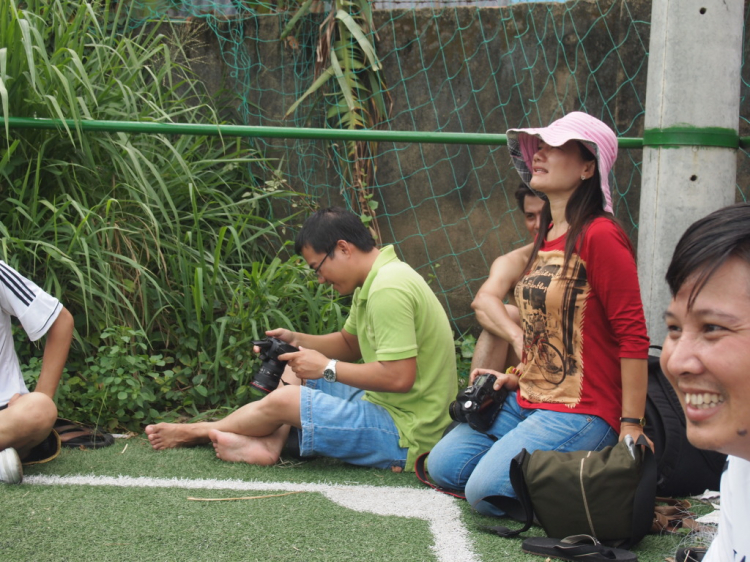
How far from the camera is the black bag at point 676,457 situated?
2754 mm

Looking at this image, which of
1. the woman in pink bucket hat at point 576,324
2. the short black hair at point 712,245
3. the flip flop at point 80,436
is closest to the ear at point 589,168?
the woman in pink bucket hat at point 576,324

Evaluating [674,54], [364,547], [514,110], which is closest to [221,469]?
[364,547]

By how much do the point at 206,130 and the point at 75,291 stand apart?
1039mm

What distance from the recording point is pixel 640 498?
2.34m

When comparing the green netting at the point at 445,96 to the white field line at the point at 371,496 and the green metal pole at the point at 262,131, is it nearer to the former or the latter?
the green metal pole at the point at 262,131

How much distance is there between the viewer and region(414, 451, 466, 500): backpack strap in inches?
116

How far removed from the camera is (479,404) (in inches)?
114

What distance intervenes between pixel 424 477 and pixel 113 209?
2201 mm

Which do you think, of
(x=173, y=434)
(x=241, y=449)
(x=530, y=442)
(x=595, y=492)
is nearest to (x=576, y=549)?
(x=595, y=492)

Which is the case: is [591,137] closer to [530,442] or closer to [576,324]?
[576,324]

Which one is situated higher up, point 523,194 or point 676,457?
point 523,194

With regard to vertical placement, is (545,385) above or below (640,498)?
above

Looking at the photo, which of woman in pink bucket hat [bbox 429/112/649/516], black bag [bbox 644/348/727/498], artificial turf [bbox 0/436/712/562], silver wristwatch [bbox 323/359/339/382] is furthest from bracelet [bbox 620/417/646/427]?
silver wristwatch [bbox 323/359/339/382]

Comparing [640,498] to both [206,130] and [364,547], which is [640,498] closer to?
[364,547]
